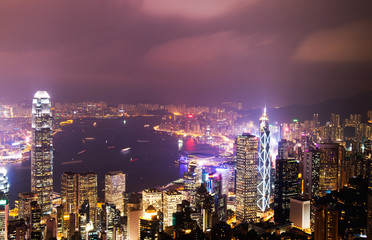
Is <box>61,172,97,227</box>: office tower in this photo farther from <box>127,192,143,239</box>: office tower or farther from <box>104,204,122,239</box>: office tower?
<box>127,192,143,239</box>: office tower

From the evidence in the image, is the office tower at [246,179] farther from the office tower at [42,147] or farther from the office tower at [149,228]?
the office tower at [42,147]

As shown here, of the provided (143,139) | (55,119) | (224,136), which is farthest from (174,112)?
(55,119)

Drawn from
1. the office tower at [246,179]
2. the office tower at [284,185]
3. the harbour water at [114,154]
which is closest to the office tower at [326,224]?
the office tower at [284,185]

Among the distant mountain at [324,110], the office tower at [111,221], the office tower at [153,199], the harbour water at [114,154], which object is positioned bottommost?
the office tower at [111,221]

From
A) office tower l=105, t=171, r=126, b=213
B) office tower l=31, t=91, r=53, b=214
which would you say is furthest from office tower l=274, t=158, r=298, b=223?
office tower l=31, t=91, r=53, b=214

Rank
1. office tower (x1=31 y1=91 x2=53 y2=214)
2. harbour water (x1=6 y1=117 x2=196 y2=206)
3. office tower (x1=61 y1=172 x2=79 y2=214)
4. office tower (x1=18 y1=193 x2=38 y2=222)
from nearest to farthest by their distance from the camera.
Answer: office tower (x1=18 y1=193 x2=38 y2=222), office tower (x1=61 y1=172 x2=79 y2=214), office tower (x1=31 y1=91 x2=53 y2=214), harbour water (x1=6 y1=117 x2=196 y2=206)
